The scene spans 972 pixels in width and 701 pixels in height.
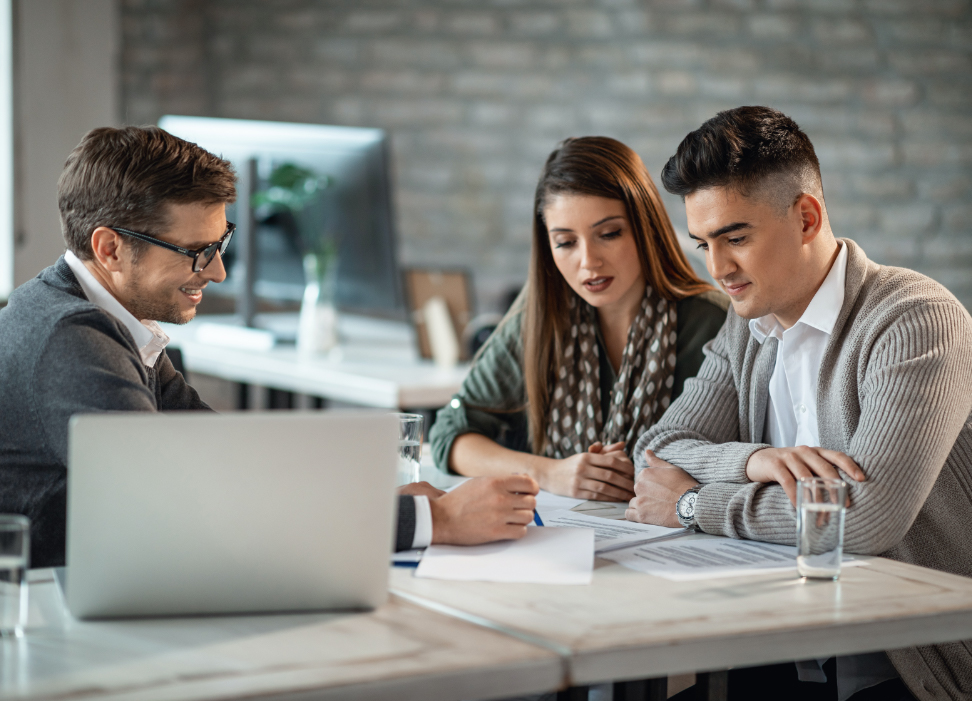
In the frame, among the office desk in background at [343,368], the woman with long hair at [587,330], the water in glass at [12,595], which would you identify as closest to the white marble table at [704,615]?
the water in glass at [12,595]

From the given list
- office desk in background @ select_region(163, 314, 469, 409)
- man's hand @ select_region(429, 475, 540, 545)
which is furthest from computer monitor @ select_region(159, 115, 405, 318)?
man's hand @ select_region(429, 475, 540, 545)

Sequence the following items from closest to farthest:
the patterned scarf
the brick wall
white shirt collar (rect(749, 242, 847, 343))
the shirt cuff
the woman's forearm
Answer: the shirt cuff
white shirt collar (rect(749, 242, 847, 343))
the woman's forearm
the patterned scarf
the brick wall

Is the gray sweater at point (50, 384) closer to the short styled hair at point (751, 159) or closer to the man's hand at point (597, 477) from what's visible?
the man's hand at point (597, 477)

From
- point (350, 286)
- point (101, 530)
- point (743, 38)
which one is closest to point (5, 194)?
point (350, 286)

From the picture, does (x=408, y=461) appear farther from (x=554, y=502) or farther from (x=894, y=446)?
(x=894, y=446)

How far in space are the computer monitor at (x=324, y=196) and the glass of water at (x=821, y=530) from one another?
81.6 inches

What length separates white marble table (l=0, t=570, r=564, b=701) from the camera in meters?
0.79

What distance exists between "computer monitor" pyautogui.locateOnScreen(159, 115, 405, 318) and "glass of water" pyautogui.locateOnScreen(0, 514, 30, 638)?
85.8 inches

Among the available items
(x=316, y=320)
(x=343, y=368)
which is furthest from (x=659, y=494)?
(x=316, y=320)

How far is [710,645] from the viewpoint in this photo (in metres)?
0.92

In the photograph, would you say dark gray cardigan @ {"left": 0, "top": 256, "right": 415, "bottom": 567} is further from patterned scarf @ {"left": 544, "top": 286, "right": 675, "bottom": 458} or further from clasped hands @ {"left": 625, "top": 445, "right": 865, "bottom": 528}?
patterned scarf @ {"left": 544, "top": 286, "right": 675, "bottom": 458}

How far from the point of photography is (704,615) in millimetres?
Answer: 985

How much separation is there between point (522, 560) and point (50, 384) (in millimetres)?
571

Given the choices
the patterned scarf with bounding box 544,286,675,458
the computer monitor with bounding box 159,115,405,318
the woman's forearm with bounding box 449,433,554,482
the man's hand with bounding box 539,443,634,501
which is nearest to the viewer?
the man's hand with bounding box 539,443,634,501
